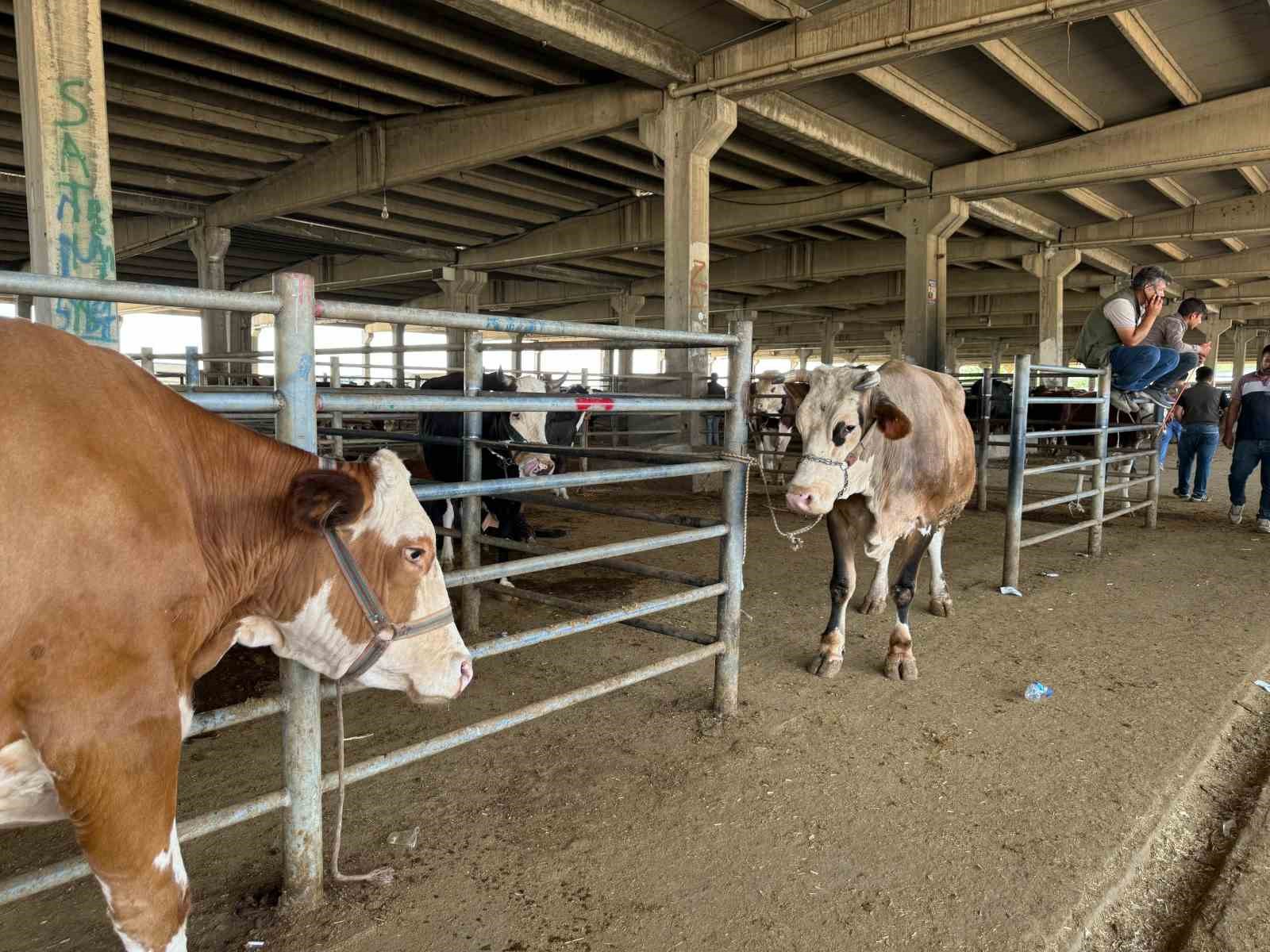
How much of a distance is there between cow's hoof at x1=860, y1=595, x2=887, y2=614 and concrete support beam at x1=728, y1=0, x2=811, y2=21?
6.30 meters

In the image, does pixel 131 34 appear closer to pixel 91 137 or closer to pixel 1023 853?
pixel 91 137

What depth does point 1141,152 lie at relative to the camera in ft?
37.6

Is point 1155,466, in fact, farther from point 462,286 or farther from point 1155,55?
point 462,286

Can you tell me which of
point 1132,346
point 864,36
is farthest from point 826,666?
point 864,36

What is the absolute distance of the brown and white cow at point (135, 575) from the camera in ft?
4.21

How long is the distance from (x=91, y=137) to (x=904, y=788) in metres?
6.39

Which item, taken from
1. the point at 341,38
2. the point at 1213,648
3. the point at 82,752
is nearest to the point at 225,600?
the point at 82,752

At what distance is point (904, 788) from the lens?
2.81m

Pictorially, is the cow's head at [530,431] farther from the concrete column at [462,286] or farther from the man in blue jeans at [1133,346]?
the concrete column at [462,286]

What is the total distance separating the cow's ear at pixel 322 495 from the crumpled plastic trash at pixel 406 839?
3.99 feet

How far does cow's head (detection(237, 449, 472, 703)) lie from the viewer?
1.79 m

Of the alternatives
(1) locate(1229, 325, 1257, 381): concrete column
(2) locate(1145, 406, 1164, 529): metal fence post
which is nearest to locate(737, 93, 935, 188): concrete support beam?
(2) locate(1145, 406, 1164, 529): metal fence post

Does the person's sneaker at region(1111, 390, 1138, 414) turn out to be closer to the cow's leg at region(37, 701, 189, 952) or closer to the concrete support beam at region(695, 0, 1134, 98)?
the concrete support beam at region(695, 0, 1134, 98)

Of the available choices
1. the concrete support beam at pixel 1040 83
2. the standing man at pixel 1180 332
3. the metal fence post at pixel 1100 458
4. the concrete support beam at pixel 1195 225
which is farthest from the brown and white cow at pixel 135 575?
the concrete support beam at pixel 1195 225
